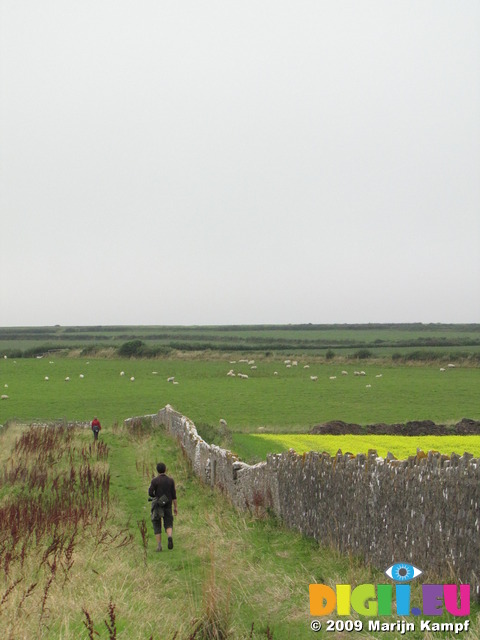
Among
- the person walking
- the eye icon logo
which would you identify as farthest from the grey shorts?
the eye icon logo

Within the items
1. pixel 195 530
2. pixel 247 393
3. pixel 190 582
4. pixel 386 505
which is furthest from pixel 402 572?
pixel 247 393

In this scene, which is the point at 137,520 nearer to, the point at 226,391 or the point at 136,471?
the point at 136,471

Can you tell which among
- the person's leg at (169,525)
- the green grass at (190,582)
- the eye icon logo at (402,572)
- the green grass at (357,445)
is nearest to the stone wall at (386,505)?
the eye icon logo at (402,572)

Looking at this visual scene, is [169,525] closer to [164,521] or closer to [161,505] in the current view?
[164,521]

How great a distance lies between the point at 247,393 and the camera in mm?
54344

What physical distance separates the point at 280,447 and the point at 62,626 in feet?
58.4

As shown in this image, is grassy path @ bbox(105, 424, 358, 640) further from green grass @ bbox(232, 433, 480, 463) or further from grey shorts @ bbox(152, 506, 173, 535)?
green grass @ bbox(232, 433, 480, 463)

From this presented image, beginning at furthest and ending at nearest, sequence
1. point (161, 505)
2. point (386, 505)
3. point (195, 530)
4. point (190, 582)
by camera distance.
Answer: point (195, 530)
point (161, 505)
point (190, 582)
point (386, 505)

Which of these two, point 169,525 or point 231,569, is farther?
point 169,525

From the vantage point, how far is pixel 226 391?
55.8m

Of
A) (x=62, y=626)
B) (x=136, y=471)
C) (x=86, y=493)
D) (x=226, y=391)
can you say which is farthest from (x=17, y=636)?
(x=226, y=391)

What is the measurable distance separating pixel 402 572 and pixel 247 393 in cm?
4575

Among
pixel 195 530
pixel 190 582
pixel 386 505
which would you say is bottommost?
pixel 195 530

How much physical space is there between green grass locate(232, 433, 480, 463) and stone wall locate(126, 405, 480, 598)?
3.21 meters
